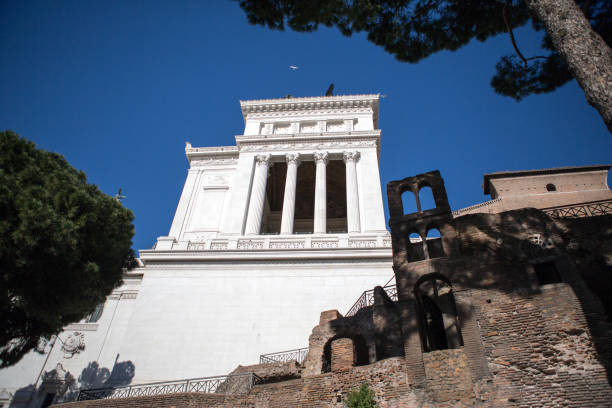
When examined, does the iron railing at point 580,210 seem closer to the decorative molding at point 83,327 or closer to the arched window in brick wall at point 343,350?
the arched window in brick wall at point 343,350

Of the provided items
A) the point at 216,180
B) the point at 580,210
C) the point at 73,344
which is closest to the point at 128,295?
the point at 73,344

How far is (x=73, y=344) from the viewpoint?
20.8 meters

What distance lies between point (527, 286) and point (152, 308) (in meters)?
16.8

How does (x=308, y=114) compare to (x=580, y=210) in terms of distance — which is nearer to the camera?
(x=580, y=210)

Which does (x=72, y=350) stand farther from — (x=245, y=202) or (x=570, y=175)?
(x=570, y=175)

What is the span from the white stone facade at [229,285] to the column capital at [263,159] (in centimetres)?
8

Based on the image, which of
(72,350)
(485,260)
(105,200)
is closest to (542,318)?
(485,260)

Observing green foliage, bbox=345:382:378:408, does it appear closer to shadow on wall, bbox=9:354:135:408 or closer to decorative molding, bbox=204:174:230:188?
shadow on wall, bbox=9:354:135:408

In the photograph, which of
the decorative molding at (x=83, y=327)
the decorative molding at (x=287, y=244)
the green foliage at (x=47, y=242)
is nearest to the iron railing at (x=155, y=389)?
the green foliage at (x=47, y=242)

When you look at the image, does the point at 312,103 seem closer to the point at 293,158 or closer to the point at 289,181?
the point at 293,158

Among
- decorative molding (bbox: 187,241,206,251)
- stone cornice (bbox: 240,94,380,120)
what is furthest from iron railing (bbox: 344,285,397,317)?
stone cornice (bbox: 240,94,380,120)

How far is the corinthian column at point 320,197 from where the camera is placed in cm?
2534

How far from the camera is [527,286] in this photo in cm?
1060

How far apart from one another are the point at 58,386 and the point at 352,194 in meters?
19.3
